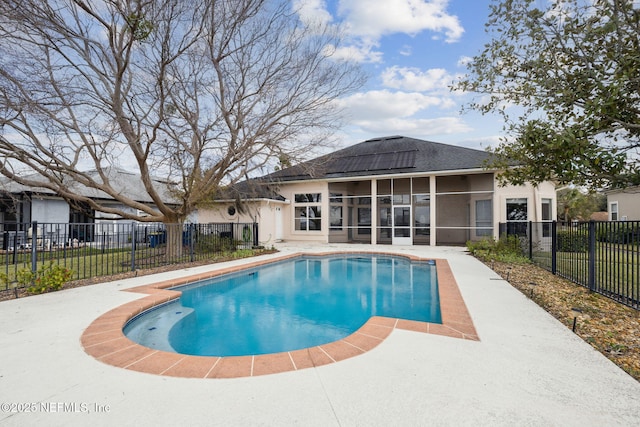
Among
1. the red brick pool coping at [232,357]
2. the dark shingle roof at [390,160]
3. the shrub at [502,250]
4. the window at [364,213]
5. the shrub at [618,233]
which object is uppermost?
the dark shingle roof at [390,160]

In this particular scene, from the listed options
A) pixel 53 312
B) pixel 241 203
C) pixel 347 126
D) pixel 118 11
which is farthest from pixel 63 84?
pixel 347 126

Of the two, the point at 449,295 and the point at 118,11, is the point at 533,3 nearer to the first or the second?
the point at 449,295

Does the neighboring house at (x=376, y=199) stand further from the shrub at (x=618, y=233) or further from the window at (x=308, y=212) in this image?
the shrub at (x=618, y=233)

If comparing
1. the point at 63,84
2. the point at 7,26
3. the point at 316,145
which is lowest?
the point at 316,145

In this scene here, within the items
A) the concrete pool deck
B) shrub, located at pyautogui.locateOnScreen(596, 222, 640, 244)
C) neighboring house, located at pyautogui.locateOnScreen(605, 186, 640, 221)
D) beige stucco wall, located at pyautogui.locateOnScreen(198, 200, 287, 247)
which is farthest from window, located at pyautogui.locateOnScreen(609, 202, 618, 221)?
the concrete pool deck

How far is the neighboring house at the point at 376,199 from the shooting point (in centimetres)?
1612

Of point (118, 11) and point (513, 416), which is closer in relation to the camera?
point (513, 416)

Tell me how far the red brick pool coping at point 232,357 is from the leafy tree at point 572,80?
8.76ft

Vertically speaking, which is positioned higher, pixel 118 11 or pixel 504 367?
pixel 118 11

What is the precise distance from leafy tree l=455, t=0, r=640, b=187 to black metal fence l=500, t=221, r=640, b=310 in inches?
41.8

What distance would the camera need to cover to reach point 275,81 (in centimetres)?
1177

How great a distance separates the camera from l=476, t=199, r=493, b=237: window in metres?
16.2

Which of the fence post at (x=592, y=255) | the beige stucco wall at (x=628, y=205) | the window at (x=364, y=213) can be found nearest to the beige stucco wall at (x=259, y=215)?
the window at (x=364, y=213)

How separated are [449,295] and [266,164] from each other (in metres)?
8.94
